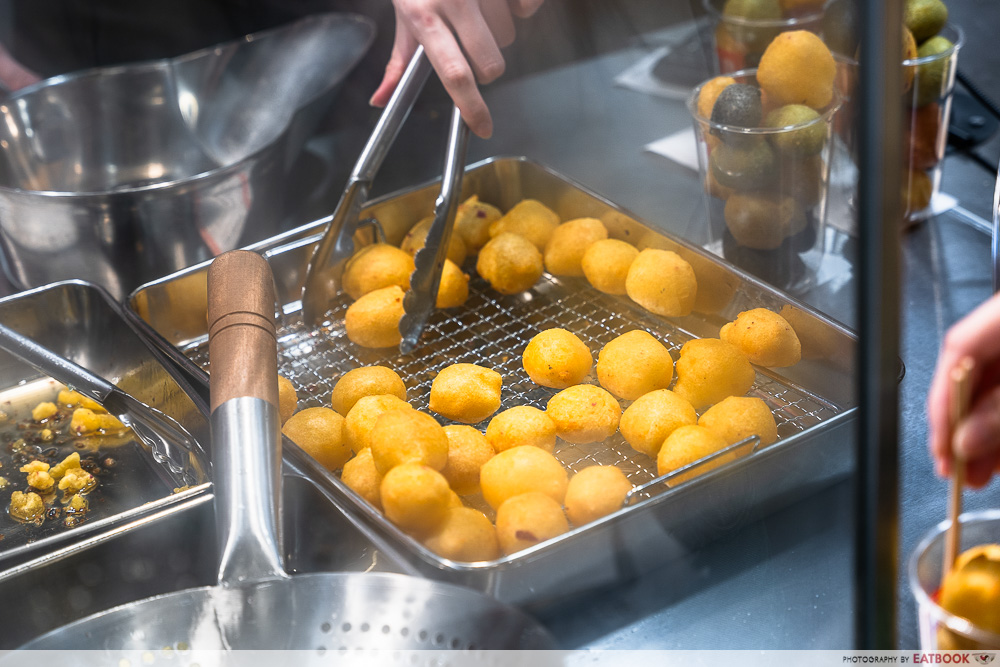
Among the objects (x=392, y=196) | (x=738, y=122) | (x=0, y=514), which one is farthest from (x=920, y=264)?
(x=0, y=514)

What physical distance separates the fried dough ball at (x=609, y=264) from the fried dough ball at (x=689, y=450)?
0.97ft

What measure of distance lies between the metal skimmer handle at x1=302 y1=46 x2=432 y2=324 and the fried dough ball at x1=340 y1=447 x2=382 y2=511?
1.04 ft

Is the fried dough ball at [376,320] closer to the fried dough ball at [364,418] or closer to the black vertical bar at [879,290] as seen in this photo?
the fried dough ball at [364,418]

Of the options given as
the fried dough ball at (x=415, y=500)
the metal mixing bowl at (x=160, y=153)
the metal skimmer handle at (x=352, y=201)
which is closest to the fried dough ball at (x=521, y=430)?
the fried dough ball at (x=415, y=500)

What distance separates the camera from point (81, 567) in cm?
66

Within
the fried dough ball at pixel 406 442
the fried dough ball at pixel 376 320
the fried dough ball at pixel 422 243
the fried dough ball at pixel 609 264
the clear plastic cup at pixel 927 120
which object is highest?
the clear plastic cup at pixel 927 120

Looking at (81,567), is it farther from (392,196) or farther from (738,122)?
(738,122)

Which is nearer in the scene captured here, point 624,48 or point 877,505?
point 877,505

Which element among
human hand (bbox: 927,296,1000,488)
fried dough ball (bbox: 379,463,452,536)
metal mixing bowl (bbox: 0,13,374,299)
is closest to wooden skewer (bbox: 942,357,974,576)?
human hand (bbox: 927,296,1000,488)

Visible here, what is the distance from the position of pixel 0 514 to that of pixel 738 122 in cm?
80

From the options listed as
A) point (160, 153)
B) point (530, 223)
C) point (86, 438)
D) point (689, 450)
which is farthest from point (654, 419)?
point (160, 153)

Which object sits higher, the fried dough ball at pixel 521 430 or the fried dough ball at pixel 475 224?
the fried dough ball at pixel 475 224

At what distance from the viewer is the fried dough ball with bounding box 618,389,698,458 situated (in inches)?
29.1

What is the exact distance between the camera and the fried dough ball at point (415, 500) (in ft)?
2.08
